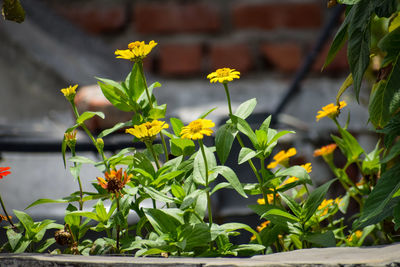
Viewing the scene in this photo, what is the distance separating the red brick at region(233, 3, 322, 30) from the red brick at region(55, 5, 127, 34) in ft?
0.88

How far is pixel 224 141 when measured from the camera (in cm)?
52

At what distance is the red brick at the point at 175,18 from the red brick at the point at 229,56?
51 millimetres

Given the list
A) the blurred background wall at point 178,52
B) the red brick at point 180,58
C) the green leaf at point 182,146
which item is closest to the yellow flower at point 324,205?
the green leaf at point 182,146

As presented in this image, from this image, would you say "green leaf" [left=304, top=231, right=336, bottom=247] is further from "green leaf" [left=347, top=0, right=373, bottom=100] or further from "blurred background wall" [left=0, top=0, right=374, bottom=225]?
"blurred background wall" [left=0, top=0, right=374, bottom=225]

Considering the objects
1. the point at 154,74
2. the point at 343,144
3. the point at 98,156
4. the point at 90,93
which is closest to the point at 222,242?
the point at 343,144

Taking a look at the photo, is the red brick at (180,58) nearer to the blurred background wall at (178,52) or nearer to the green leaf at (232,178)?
the blurred background wall at (178,52)

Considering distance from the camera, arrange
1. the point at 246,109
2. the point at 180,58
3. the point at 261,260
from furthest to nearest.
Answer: the point at 180,58
the point at 246,109
the point at 261,260

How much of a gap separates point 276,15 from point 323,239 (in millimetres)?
943

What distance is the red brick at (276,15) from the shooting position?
1.38 m

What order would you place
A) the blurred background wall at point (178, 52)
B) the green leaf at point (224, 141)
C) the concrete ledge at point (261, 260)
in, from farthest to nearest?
the blurred background wall at point (178, 52) < the green leaf at point (224, 141) < the concrete ledge at point (261, 260)

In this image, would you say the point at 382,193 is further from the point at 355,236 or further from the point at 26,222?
the point at 26,222

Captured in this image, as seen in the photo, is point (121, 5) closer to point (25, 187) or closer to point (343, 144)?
point (25, 187)

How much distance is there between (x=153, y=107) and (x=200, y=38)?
2.79ft

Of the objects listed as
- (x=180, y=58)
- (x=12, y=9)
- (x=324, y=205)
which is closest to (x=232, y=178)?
(x=324, y=205)
